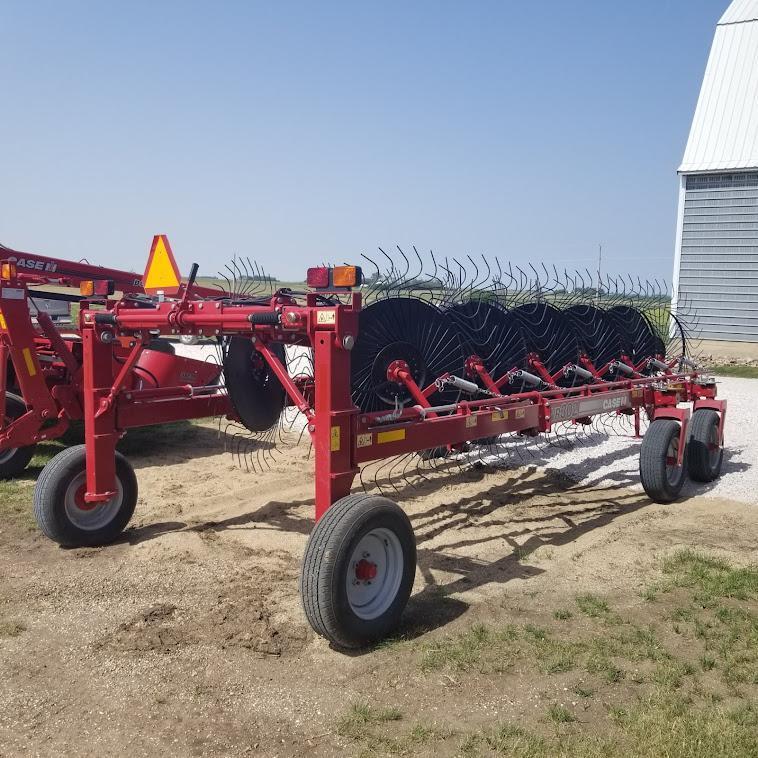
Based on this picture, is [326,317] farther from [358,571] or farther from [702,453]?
[702,453]

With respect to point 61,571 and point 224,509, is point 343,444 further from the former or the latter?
point 224,509

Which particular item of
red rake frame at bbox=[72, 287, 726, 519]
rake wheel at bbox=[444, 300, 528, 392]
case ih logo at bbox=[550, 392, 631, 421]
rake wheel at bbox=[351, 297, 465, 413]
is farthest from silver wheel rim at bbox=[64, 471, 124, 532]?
case ih logo at bbox=[550, 392, 631, 421]

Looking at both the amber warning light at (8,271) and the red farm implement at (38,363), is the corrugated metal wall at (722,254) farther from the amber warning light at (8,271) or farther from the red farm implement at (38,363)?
the amber warning light at (8,271)

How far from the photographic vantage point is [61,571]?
458 centimetres

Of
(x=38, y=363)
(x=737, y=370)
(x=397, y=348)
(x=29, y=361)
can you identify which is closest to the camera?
(x=397, y=348)

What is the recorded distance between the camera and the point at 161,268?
4.80 metres

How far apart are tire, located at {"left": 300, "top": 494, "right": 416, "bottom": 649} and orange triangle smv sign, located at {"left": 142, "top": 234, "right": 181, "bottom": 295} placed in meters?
2.03

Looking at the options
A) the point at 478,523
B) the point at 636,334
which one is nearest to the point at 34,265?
the point at 478,523

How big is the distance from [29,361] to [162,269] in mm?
2320

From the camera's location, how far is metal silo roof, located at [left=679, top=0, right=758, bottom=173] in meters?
17.3

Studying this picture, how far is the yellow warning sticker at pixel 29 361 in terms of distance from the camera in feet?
20.5

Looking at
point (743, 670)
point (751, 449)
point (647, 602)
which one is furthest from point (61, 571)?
point (751, 449)

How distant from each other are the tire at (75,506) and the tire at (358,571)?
2.23 metres

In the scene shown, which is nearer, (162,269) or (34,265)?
(162,269)
